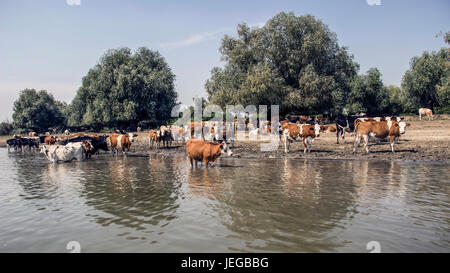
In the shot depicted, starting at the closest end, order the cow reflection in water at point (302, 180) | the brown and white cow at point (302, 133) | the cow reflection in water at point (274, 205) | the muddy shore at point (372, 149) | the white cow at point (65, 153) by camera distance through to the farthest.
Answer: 1. the cow reflection in water at point (274, 205)
2. the cow reflection in water at point (302, 180)
3. the muddy shore at point (372, 149)
4. the white cow at point (65, 153)
5. the brown and white cow at point (302, 133)

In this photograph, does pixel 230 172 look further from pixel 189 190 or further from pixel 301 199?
pixel 301 199

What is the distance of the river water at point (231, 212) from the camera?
6484 millimetres

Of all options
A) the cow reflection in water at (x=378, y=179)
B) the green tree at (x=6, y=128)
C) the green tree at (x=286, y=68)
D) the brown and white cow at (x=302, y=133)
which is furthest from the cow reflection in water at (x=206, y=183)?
the green tree at (x=6, y=128)

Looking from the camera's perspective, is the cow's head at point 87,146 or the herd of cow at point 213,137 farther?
the cow's head at point 87,146

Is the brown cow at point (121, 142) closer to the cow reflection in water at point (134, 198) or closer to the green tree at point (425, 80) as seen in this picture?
the cow reflection in water at point (134, 198)

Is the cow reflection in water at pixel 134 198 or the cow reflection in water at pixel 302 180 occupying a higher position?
the cow reflection in water at pixel 302 180

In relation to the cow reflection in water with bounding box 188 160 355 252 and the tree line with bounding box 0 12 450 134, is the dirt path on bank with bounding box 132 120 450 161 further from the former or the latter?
the tree line with bounding box 0 12 450 134

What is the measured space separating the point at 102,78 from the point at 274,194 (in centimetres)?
4673

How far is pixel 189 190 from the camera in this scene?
37.4 feet

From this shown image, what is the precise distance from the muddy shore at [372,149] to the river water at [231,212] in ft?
18.1

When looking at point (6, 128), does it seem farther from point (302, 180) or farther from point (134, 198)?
point (302, 180)

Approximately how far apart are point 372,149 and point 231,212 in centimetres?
1672

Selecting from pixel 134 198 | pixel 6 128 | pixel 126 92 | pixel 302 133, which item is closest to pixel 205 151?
pixel 134 198
